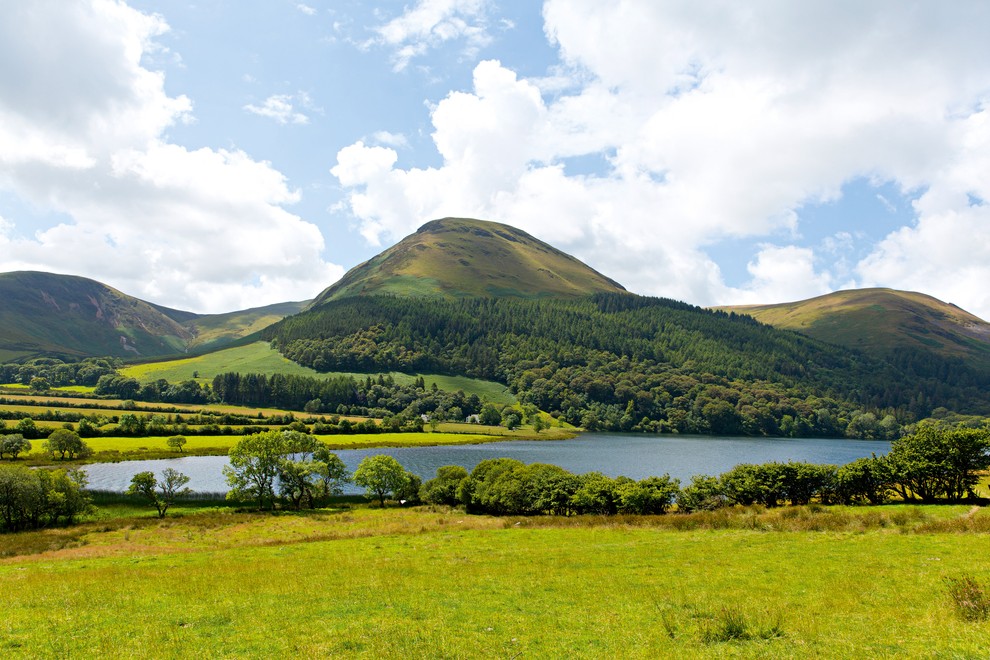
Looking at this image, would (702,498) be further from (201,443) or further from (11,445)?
(201,443)

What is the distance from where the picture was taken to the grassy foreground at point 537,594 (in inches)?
669

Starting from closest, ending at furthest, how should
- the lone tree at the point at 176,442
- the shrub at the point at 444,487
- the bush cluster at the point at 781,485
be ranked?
1. the bush cluster at the point at 781,485
2. the shrub at the point at 444,487
3. the lone tree at the point at 176,442

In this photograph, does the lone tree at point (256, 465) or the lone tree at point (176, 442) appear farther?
the lone tree at point (176, 442)

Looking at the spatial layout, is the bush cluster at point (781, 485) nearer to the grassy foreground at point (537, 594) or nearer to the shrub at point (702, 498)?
the shrub at point (702, 498)

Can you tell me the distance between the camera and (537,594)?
2417cm

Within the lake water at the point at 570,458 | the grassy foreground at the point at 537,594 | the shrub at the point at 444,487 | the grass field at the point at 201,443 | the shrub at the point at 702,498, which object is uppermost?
the grassy foreground at the point at 537,594

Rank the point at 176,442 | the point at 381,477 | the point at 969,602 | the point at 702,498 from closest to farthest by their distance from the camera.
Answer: the point at 969,602 < the point at 702,498 < the point at 381,477 < the point at 176,442

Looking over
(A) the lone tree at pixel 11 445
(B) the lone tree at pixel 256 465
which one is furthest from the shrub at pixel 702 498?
(A) the lone tree at pixel 11 445

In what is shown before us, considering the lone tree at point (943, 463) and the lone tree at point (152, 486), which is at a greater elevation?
the lone tree at point (943, 463)

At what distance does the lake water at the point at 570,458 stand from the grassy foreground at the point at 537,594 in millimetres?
64410

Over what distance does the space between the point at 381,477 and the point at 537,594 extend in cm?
5990

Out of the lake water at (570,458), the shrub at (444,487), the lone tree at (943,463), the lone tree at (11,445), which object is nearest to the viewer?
the lone tree at (943,463)

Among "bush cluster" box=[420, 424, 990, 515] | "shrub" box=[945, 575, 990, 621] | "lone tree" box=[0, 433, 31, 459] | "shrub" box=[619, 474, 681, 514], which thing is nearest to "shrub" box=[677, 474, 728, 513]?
"bush cluster" box=[420, 424, 990, 515]

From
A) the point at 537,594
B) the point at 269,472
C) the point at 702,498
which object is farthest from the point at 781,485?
the point at 269,472
